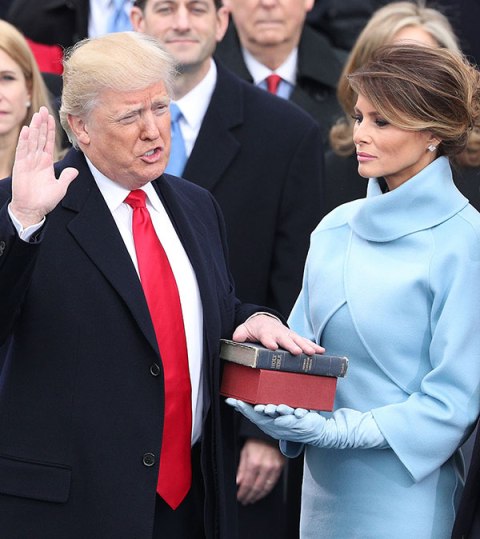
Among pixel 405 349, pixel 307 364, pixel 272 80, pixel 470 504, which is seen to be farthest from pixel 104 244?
pixel 272 80

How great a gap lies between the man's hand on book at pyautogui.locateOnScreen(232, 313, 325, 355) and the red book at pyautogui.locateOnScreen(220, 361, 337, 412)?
0.08m

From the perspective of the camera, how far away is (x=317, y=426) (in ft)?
12.1

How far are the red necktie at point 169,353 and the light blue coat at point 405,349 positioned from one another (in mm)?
466

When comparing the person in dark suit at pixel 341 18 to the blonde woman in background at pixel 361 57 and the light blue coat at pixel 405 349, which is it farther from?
the light blue coat at pixel 405 349

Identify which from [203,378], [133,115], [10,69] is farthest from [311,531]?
[10,69]

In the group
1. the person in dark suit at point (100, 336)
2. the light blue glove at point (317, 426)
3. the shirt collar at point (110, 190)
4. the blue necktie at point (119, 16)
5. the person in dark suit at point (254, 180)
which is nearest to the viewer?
the person in dark suit at point (100, 336)

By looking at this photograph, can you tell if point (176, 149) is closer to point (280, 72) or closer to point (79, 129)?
point (280, 72)

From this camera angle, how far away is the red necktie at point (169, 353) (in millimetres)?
3701

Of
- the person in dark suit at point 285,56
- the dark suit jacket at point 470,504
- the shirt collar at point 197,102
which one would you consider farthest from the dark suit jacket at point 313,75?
the dark suit jacket at point 470,504

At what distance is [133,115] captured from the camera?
12.1 ft

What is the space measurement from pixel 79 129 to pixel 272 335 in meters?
0.80

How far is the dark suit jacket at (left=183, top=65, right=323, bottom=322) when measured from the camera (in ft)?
16.1

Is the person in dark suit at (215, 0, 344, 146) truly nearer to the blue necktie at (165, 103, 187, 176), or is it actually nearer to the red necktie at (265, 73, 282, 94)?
the red necktie at (265, 73, 282, 94)

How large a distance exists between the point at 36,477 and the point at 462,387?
1.21 meters
